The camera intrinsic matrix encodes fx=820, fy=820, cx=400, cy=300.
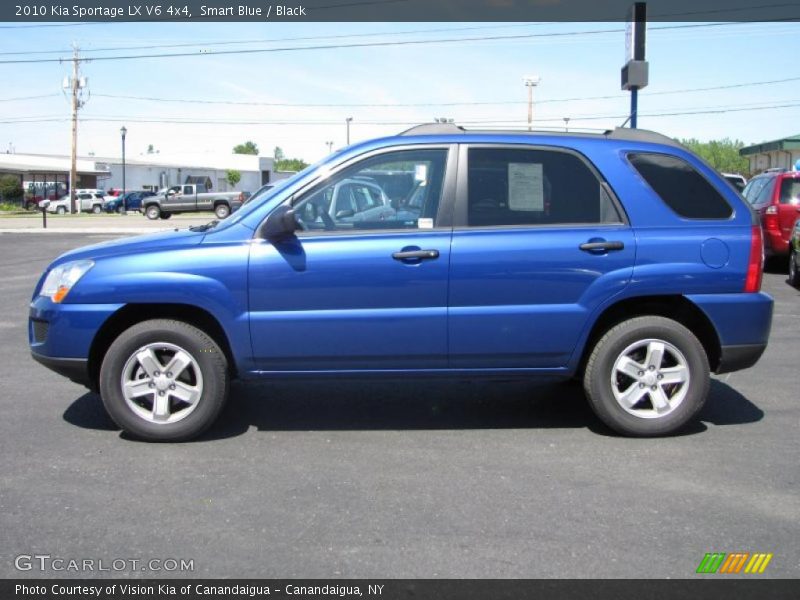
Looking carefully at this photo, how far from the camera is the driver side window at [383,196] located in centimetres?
519

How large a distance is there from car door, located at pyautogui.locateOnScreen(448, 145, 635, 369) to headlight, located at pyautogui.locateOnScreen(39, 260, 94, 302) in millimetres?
2316

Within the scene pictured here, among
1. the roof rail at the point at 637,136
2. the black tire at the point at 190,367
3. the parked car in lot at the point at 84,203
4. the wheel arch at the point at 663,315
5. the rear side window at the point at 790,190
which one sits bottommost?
the black tire at the point at 190,367

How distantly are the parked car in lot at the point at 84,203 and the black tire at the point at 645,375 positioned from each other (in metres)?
55.9

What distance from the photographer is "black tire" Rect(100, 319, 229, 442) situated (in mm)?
5092

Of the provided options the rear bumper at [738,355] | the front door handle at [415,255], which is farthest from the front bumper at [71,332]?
the rear bumper at [738,355]

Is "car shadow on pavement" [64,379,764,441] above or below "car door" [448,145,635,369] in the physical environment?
below

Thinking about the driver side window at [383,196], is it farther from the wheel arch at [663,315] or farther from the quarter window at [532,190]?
the wheel arch at [663,315]

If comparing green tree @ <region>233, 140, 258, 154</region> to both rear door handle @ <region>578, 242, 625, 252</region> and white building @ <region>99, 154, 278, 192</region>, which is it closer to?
white building @ <region>99, 154, 278, 192</region>

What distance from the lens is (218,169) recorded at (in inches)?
3556

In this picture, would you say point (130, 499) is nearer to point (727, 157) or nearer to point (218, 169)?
point (218, 169)

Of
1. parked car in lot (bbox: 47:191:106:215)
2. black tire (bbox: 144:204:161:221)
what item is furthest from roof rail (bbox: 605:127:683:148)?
parked car in lot (bbox: 47:191:106:215)

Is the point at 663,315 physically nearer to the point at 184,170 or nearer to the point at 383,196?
the point at 383,196
